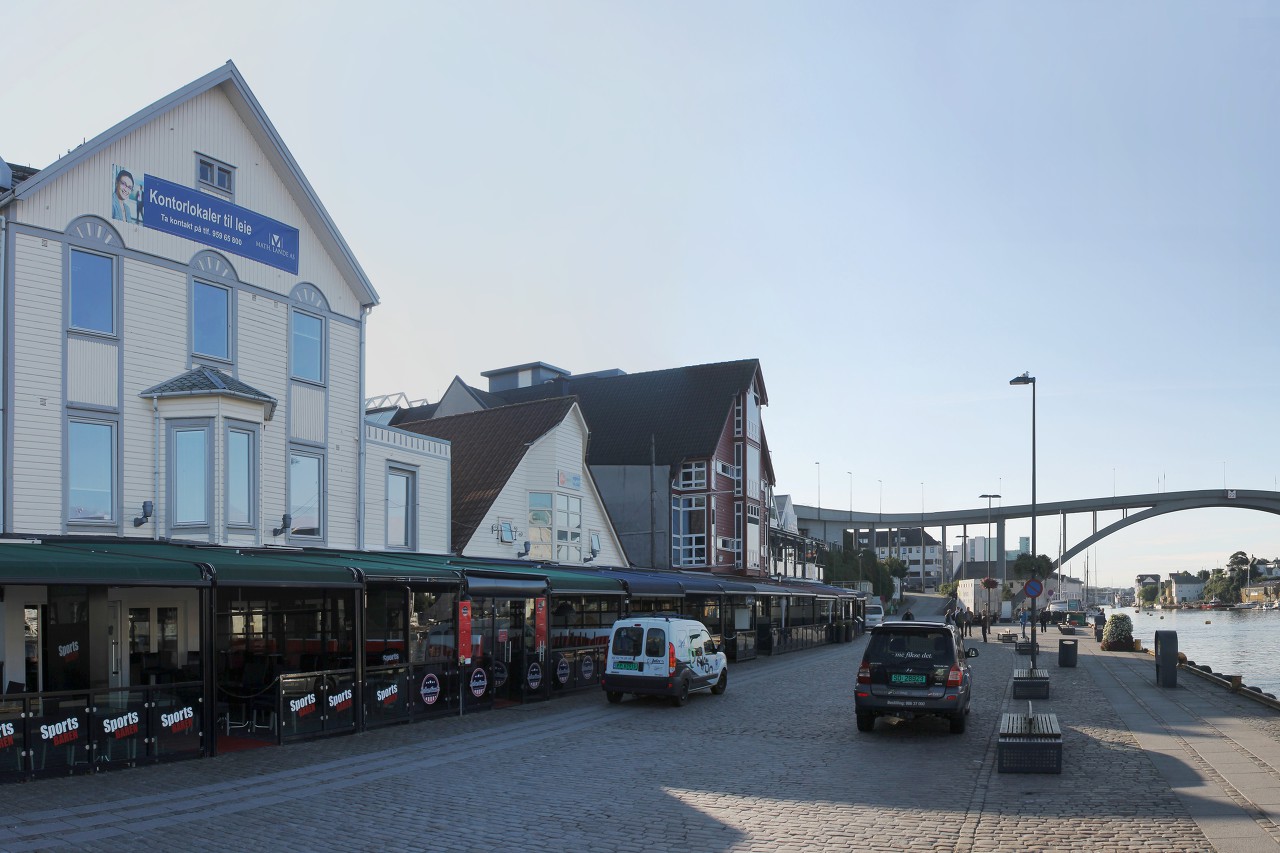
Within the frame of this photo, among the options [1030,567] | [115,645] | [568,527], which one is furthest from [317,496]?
[1030,567]

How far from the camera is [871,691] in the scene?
19.6 meters

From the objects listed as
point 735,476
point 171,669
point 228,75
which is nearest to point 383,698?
point 171,669

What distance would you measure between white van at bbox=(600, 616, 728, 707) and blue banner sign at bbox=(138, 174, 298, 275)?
453 inches

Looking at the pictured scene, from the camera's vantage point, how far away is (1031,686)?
1061 inches

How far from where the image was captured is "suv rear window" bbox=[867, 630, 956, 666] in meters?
19.5

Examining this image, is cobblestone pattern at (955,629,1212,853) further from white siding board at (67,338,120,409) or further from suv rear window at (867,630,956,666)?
white siding board at (67,338,120,409)

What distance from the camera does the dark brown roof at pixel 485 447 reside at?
113 feet

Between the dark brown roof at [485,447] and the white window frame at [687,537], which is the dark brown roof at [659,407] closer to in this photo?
the white window frame at [687,537]

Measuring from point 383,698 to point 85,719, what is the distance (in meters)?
6.21

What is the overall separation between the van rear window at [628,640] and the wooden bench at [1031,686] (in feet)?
31.2

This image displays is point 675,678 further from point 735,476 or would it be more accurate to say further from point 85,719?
point 735,476

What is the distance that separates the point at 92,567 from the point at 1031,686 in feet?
69.3

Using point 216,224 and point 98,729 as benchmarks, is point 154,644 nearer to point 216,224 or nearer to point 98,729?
point 98,729

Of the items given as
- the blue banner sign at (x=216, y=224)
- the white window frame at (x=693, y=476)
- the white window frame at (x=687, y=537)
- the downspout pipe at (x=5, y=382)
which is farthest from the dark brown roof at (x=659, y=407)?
the downspout pipe at (x=5, y=382)
